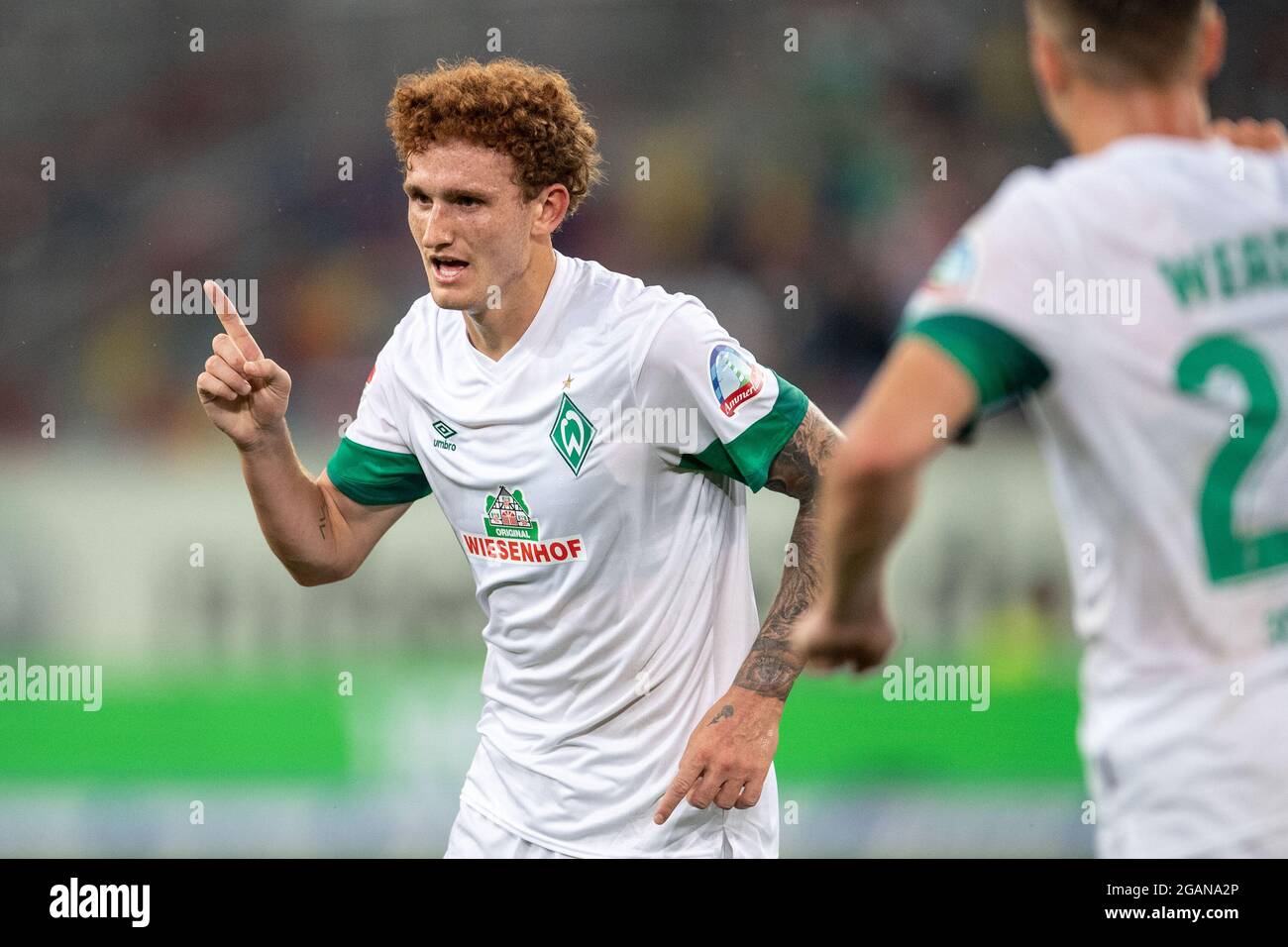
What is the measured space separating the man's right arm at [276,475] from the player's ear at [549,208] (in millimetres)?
669

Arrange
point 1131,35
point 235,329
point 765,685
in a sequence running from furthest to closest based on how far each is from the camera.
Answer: point 235,329 < point 765,685 < point 1131,35

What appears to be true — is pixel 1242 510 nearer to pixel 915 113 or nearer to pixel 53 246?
pixel 915 113

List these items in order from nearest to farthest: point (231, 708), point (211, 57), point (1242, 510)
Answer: point (1242, 510)
point (231, 708)
point (211, 57)

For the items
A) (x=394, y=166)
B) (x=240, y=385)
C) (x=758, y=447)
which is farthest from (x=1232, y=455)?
(x=394, y=166)

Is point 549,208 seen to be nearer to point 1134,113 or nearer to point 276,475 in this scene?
point 276,475

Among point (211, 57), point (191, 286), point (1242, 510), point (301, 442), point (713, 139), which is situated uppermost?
point (211, 57)

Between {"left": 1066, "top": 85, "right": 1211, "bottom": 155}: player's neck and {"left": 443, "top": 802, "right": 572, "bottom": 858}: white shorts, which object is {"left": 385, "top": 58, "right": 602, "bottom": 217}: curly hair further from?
{"left": 1066, "top": 85, "right": 1211, "bottom": 155}: player's neck

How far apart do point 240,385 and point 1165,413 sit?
2.05 meters

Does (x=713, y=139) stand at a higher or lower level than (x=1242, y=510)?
higher

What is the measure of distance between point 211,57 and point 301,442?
2668 mm

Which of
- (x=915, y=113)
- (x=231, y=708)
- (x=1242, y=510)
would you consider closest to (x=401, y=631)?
(x=231, y=708)

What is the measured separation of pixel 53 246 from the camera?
24.6 ft

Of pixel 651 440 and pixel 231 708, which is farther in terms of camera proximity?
pixel 231 708

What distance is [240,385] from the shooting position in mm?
3111
